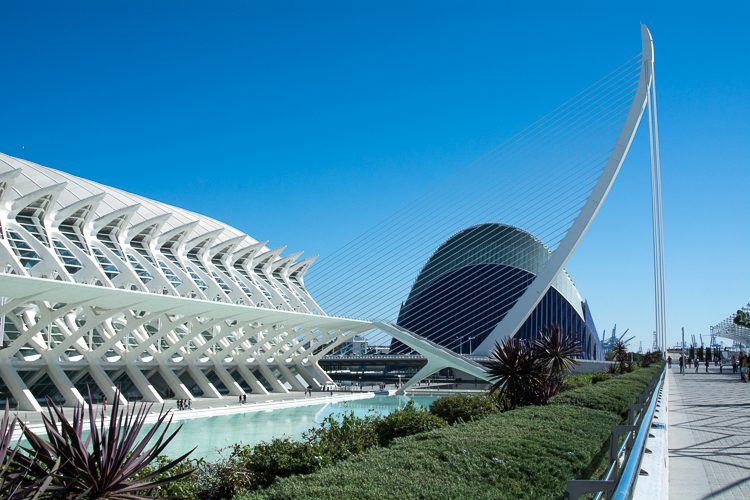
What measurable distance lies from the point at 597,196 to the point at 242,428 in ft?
70.2

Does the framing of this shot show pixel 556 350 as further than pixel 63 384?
No

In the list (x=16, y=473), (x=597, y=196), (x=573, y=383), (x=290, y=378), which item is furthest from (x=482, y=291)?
(x=16, y=473)

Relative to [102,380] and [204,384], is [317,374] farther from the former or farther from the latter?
[102,380]

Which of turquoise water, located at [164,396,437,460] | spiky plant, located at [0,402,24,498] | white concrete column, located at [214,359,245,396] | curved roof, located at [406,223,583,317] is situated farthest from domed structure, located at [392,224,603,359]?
spiky plant, located at [0,402,24,498]

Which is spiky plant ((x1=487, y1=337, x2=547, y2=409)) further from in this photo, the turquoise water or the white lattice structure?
the white lattice structure

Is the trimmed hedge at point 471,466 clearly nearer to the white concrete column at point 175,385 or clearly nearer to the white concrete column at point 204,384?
the white concrete column at point 175,385

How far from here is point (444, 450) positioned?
5.66 meters

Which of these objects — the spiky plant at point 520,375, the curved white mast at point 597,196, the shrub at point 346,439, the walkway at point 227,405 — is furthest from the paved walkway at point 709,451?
the curved white mast at point 597,196

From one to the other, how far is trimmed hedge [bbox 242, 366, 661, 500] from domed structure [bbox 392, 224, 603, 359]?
1986 inches

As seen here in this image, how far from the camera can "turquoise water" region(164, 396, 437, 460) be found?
16750mm

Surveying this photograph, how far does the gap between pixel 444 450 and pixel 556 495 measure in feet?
4.10

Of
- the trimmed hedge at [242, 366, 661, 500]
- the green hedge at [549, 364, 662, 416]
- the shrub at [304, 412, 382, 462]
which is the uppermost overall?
the green hedge at [549, 364, 662, 416]

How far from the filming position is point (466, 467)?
5082 millimetres

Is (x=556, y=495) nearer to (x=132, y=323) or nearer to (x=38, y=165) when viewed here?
(x=132, y=323)
